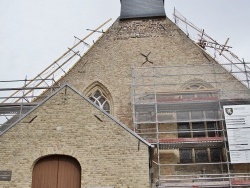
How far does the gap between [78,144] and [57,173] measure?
1.05 metres

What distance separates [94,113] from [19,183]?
9.73 ft

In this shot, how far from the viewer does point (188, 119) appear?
1359cm

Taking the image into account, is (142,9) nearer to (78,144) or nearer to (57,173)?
(78,144)

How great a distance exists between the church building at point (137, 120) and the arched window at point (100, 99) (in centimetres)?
5

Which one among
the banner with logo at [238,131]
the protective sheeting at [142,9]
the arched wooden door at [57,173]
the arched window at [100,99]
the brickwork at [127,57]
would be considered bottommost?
the arched wooden door at [57,173]

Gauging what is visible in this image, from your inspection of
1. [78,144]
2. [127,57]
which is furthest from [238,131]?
[127,57]

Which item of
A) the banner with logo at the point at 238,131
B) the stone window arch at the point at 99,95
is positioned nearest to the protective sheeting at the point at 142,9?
the stone window arch at the point at 99,95

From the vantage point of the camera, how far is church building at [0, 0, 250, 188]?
10.3 m

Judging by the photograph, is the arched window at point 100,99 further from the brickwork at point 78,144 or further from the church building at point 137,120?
the brickwork at point 78,144

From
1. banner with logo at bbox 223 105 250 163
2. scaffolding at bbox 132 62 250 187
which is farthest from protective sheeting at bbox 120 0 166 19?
banner with logo at bbox 223 105 250 163

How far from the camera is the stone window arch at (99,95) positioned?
1462 centimetres

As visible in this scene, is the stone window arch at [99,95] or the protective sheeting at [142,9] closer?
the stone window arch at [99,95]

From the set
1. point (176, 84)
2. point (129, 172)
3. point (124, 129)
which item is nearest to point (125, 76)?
point (176, 84)

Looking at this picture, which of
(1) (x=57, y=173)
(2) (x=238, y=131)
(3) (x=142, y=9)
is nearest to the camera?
(1) (x=57, y=173)
